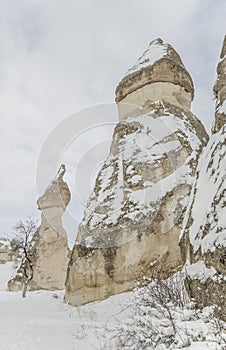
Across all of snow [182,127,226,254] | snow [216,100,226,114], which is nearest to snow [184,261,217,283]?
snow [182,127,226,254]

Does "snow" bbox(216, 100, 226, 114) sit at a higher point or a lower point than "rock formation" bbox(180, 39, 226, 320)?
higher

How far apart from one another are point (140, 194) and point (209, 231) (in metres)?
6.95

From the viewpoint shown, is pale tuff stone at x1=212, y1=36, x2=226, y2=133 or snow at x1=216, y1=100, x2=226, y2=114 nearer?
pale tuff stone at x1=212, y1=36, x2=226, y2=133

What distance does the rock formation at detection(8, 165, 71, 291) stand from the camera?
827 inches

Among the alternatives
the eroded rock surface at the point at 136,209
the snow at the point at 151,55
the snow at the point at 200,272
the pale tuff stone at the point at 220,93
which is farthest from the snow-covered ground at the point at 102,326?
the snow at the point at 151,55

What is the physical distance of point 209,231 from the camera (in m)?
5.07

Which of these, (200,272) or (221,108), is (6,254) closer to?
(221,108)

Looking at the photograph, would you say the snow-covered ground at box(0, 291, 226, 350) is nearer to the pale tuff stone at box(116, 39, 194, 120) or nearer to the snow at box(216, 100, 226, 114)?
the snow at box(216, 100, 226, 114)

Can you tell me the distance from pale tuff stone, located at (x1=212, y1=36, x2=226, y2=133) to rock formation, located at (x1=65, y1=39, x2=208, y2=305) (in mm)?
3797

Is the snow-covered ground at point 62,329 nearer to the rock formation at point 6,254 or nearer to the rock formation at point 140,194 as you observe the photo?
the rock formation at point 140,194

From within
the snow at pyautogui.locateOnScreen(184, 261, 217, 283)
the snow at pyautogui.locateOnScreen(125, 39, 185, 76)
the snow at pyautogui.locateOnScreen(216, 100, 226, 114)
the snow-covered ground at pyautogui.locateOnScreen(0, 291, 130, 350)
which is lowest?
the snow-covered ground at pyautogui.locateOnScreen(0, 291, 130, 350)

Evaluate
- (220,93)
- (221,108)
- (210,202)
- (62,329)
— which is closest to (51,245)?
(62,329)

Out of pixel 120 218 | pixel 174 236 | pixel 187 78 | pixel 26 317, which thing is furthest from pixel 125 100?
pixel 26 317

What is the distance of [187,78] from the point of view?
17.4 metres
